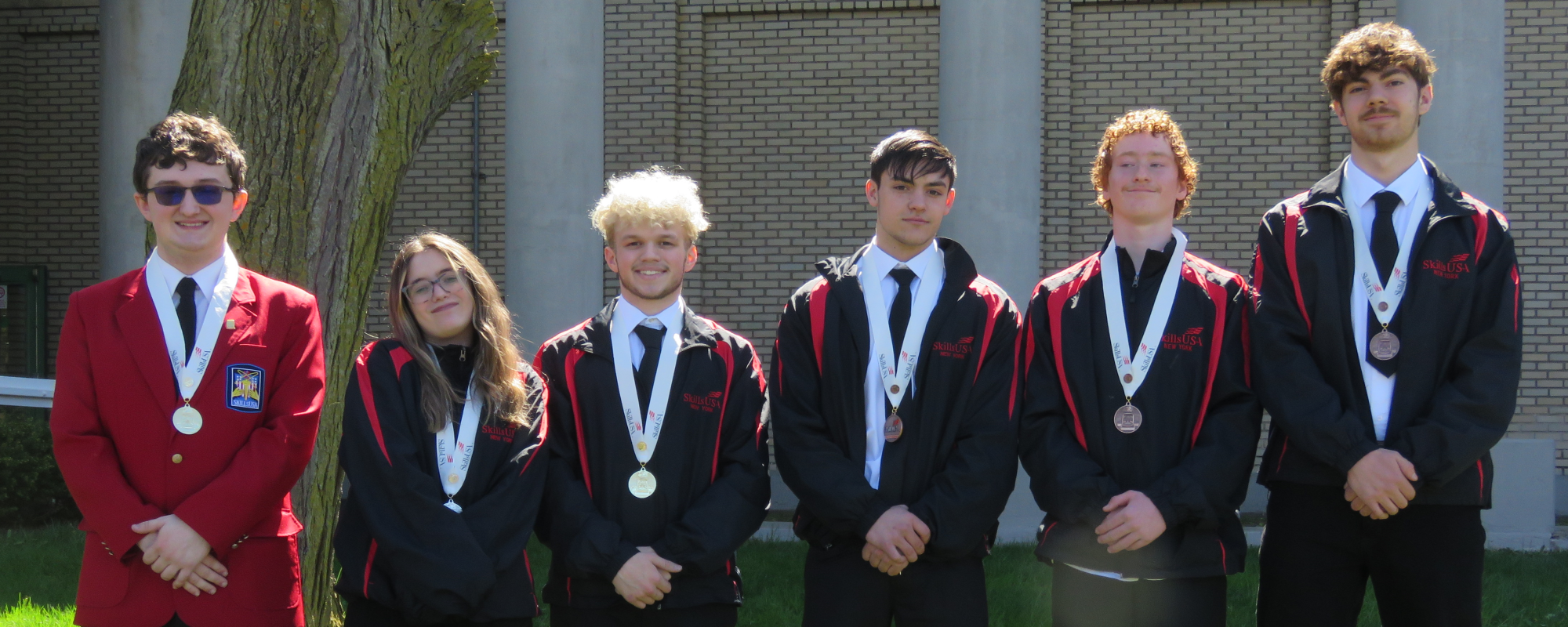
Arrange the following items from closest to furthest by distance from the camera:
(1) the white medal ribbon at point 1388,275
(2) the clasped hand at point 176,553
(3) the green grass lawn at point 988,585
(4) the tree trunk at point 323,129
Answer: (2) the clasped hand at point 176,553
(1) the white medal ribbon at point 1388,275
(4) the tree trunk at point 323,129
(3) the green grass lawn at point 988,585

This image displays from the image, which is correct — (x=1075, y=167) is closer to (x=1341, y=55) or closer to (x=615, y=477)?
(x=1341, y=55)

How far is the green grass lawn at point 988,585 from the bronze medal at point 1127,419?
268 centimetres

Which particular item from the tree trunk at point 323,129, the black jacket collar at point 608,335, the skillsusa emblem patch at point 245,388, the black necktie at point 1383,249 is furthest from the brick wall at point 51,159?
the black necktie at point 1383,249

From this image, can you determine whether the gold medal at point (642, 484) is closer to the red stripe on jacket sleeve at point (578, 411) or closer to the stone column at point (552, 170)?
the red stripe on jacket sleeve at point (578, 411)

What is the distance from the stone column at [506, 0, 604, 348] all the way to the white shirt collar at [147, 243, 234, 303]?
5.93m

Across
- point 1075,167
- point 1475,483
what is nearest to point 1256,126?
point 1075,167

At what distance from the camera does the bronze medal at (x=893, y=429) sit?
10.8ft

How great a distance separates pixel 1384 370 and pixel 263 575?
320 centimetres

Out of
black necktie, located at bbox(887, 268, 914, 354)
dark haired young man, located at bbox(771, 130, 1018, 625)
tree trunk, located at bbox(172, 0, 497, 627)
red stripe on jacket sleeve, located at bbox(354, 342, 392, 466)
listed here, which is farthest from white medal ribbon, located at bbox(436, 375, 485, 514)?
tree trunk, located at bbox(172, 0, 497, 627)

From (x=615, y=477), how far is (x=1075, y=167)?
295 inches

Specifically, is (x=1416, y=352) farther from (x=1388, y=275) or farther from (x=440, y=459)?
(x=440, y=459)

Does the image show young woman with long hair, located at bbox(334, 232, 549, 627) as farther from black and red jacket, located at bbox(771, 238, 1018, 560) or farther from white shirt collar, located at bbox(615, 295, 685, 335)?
black and red jacket, located at bbox(771, 238, 1018, 560)

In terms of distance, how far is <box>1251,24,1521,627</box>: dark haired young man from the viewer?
307 cm

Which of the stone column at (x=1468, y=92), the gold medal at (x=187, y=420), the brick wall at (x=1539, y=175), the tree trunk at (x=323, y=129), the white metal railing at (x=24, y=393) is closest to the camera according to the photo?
the gold medal at (x=187, y=420)
